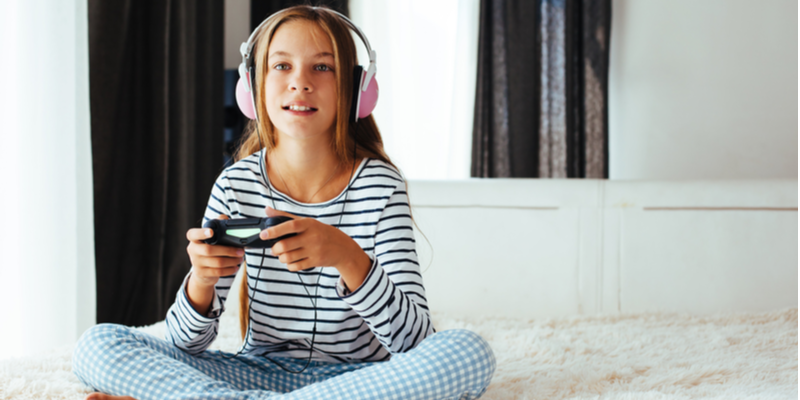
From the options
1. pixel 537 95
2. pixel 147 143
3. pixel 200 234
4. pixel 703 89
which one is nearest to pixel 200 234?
pixel 200 234

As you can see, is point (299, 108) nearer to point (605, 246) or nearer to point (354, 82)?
point (354, 82)

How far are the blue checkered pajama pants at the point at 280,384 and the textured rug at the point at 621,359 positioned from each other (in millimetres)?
61

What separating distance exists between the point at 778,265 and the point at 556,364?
0.82 metres

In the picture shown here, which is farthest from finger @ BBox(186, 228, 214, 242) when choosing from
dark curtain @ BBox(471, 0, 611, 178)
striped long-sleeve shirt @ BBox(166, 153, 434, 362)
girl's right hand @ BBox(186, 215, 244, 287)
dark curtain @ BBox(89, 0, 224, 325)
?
dark curtain @ BBox(471, 0, 611, 178)

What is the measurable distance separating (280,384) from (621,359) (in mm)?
586

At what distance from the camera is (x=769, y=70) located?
1980 millimetres

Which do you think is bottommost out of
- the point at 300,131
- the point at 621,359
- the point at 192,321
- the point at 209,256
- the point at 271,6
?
the point at 621,359

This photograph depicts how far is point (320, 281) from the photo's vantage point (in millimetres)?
910

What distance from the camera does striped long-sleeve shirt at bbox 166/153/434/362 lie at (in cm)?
86

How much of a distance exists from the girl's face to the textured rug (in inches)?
18.2

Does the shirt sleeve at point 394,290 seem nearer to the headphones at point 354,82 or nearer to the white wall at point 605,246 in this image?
the headphones at point 354,82

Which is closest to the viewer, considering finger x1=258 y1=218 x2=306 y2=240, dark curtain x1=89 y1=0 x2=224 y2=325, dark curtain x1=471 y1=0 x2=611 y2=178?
finger x1=258 y1=218 x2=306 y2=240

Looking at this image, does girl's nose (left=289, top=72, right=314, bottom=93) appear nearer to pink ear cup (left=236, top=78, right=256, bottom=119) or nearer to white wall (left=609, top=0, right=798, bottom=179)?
pink ear cup (left=236, top=78, right=256, bottom=119)

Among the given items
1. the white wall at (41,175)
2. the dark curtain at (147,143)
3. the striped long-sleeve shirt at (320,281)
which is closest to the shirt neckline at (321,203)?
the striped long-sleeve shirt at (320,281)
